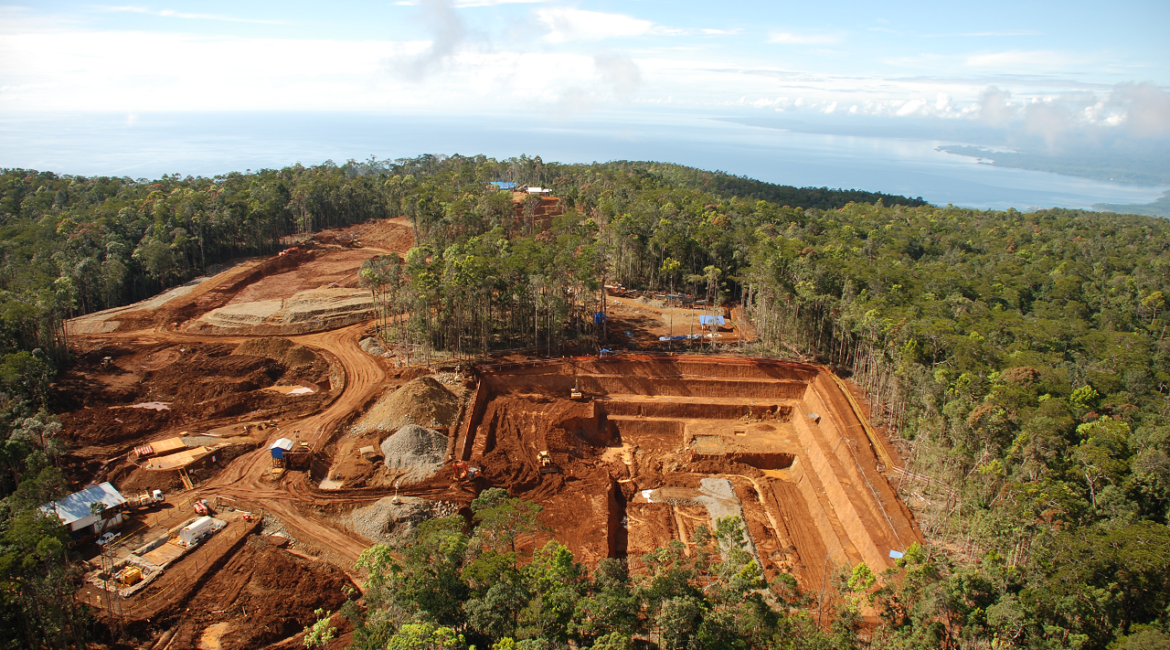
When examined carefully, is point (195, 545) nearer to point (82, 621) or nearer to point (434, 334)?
point (82, 621)

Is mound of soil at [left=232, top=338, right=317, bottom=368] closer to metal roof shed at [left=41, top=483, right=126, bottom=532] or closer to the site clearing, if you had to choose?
the site clearing

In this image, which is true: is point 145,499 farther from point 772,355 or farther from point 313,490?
point 772,355

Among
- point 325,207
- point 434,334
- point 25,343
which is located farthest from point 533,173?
point 25,343

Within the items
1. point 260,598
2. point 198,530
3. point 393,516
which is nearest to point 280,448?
point 198,530

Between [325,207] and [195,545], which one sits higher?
[325,207]

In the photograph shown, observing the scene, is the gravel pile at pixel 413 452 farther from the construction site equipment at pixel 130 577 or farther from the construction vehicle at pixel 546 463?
the construction site equipment at pixel 130 577

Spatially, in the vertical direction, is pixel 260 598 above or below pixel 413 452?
below
